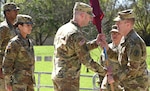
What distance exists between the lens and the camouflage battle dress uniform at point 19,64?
5871mm

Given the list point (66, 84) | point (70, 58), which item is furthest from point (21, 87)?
point (70, 58)

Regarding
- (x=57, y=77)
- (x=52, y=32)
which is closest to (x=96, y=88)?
(x=57, y=77)

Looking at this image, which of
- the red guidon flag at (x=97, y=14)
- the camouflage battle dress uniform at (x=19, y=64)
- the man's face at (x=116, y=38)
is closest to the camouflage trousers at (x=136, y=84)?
the red guidon flag at (x=97, y=14)

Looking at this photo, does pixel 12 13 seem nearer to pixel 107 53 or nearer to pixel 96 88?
pixel 107 53

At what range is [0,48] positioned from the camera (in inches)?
270

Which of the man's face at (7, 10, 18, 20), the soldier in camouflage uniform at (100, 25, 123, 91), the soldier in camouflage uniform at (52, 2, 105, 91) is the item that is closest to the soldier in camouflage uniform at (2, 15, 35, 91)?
the soldier in camouflage uniform at (52, 2, 105, 91)

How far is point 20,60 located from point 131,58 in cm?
165

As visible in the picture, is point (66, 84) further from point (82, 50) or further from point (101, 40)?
point (101, 40)

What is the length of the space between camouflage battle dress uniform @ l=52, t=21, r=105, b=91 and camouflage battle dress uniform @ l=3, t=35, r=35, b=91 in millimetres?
491

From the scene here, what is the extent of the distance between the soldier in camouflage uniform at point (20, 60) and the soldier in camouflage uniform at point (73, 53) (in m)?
0.49

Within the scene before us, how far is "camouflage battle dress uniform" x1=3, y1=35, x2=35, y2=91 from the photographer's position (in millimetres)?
5871

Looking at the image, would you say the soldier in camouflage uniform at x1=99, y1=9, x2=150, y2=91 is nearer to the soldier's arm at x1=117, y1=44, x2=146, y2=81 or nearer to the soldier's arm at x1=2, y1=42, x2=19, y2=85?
the soldier's arm at x1=117, y1=44, x2=146, y2=81

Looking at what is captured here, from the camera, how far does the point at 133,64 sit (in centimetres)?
526

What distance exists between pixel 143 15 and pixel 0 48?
1950 inches
